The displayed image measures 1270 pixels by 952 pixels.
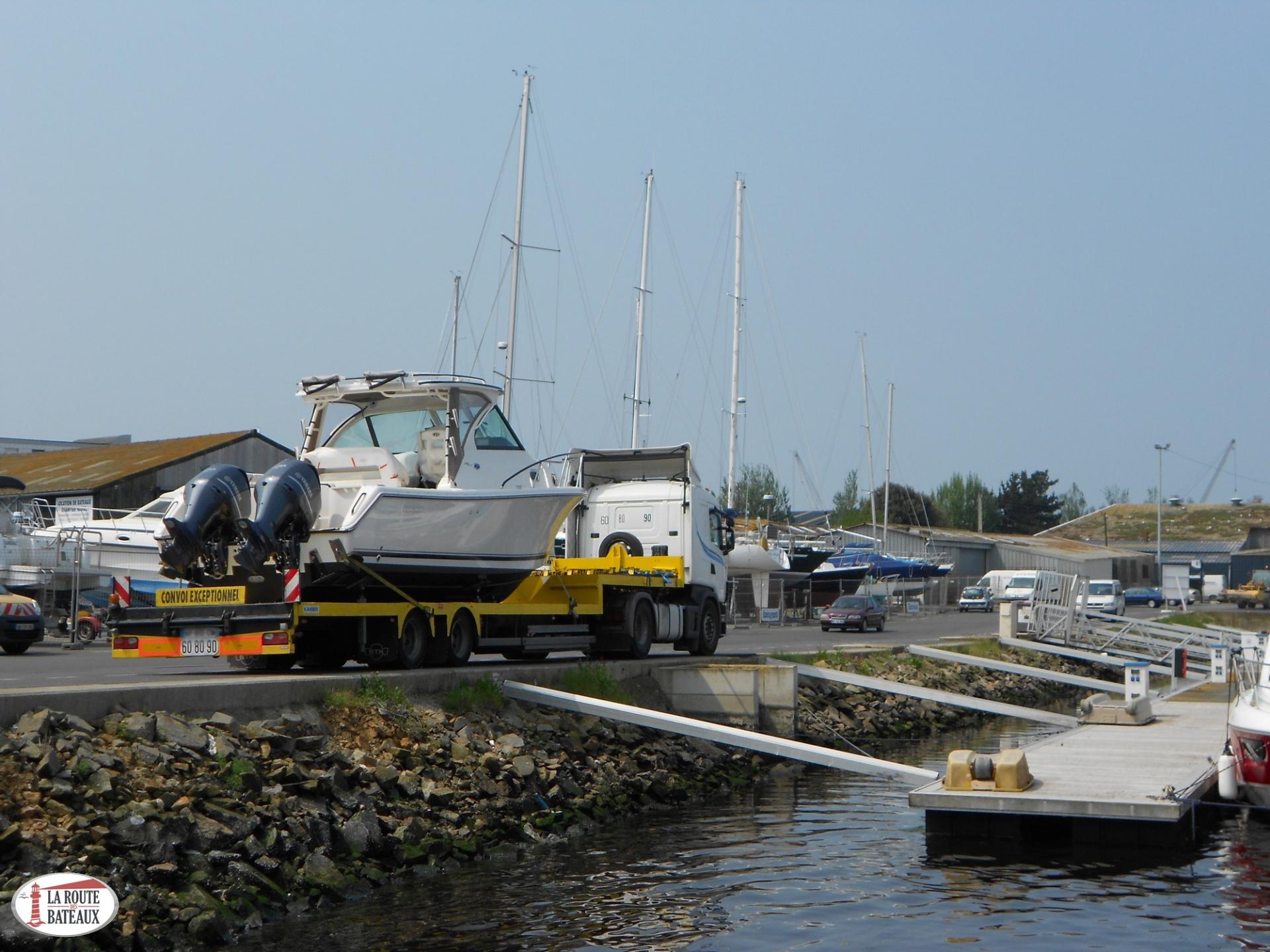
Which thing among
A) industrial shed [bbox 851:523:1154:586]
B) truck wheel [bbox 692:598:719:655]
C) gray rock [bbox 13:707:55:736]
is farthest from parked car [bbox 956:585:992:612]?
gray rock [bbox 13:707:55:736]

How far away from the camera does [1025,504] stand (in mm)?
138125

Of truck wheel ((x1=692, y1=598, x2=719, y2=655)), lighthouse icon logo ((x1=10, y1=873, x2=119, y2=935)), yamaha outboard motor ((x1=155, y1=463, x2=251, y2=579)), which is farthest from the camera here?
truck wheel ((x1=692, y1=598, x2=719, y2=655))

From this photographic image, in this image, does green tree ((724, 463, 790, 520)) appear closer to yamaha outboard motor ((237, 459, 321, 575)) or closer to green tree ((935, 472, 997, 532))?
green tree ((935, 472, 997, 532))

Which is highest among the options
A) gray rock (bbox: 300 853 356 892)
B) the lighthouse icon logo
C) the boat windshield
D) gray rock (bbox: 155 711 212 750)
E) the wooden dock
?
the boat windshield

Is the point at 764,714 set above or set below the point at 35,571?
below

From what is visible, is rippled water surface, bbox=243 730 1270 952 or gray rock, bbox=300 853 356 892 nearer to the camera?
rippled water surface, bbox=243 730 1270 952

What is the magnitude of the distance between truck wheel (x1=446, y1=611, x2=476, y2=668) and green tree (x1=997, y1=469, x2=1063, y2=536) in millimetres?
124941

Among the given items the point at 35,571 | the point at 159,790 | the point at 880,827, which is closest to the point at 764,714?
the point at 880,827

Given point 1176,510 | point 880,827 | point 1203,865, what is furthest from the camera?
point 1176,510

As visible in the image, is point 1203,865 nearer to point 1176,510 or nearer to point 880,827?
point 880,827

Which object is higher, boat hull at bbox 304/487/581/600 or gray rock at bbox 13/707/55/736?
boat hull at bbox 304/487/581/600

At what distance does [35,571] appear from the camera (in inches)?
1326

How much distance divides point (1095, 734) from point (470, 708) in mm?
8195

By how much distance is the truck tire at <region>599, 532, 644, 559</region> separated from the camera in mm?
22750
